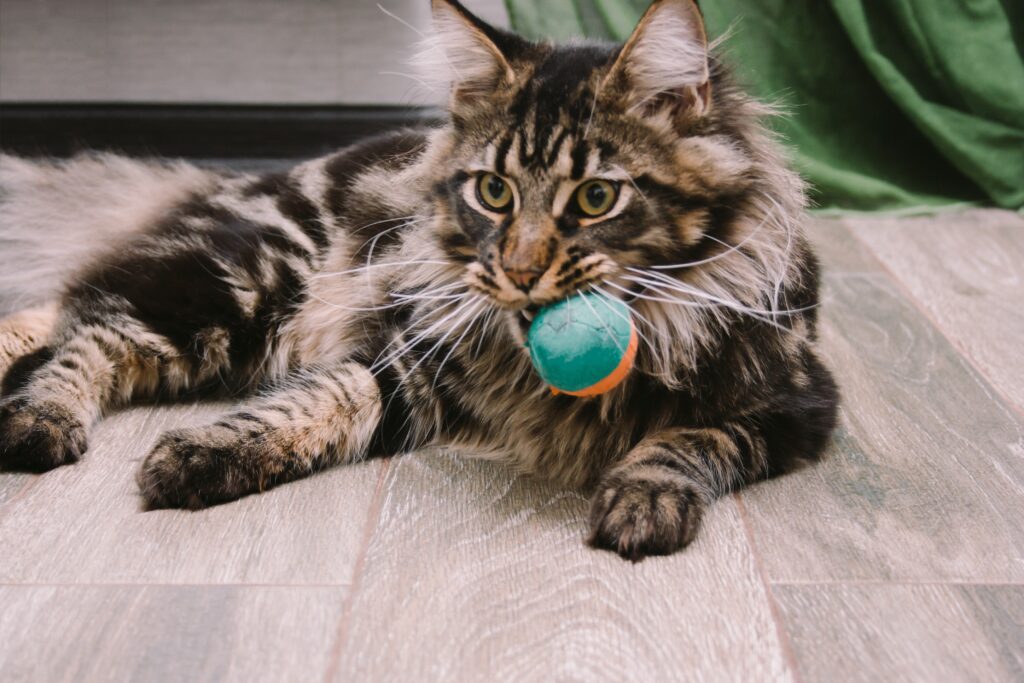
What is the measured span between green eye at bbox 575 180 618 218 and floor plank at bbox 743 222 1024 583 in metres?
0.52

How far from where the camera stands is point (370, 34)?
2889 millimetres

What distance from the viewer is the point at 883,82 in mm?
2795

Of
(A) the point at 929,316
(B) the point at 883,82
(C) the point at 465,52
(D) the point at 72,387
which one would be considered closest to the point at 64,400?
(D) the point at 72,387

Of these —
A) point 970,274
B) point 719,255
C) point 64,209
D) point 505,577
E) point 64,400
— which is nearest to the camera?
point 505,577

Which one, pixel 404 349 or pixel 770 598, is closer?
pixel 770 598

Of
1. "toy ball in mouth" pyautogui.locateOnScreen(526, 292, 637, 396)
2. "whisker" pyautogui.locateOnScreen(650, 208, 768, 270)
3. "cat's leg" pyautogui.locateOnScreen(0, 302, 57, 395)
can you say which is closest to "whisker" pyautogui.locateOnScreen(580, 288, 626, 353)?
"toy ball in mouth" pyautogui.locateOnScreen(526, 292, 637, 396)

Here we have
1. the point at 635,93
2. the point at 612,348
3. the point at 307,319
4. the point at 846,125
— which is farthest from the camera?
the point at 846,125

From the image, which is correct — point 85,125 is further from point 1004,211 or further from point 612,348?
point 1004,211

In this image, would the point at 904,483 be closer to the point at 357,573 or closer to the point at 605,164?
the point at 605,164

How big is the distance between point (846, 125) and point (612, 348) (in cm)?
207

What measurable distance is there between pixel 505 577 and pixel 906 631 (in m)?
0.51

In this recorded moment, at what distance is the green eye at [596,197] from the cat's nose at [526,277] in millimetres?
120

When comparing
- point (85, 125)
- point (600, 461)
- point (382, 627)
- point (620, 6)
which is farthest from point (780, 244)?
point (85, 125)

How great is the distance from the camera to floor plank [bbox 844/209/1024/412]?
2035mm
